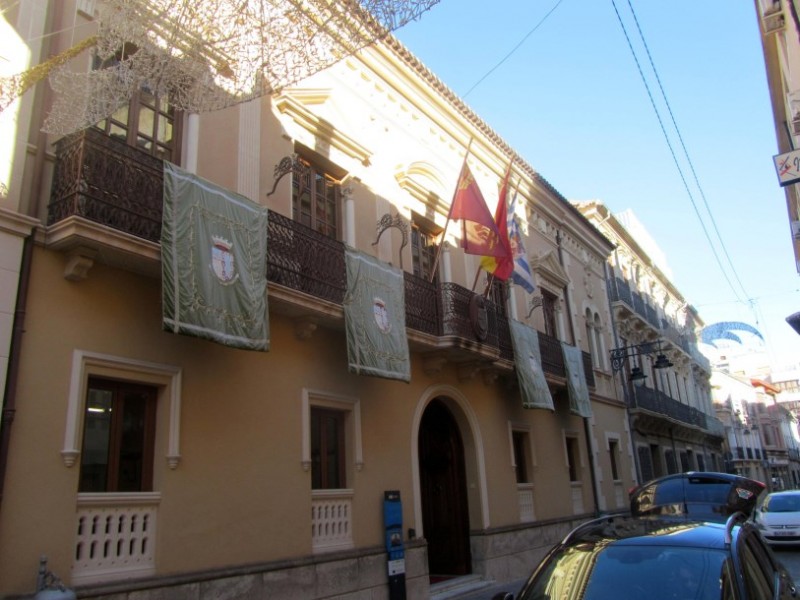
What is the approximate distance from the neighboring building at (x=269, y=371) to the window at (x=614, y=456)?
12.0ft

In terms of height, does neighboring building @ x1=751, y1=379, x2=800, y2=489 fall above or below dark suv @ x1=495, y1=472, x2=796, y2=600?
above

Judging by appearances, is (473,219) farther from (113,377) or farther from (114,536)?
(114,536)

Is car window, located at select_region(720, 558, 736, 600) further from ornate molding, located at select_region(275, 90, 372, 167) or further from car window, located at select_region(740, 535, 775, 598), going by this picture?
ornate molding, located at select_region(275, 90, 372, 167)

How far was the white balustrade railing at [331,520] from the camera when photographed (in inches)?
352

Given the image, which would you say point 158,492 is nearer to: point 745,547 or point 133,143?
point 133,143

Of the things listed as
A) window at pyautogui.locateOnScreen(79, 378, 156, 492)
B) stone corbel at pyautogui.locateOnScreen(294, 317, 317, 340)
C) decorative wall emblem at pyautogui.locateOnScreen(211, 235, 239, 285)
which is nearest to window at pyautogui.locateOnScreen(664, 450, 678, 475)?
→ stone corbel at pyautogui.locateOnScreen(294, 317, 317, 340)

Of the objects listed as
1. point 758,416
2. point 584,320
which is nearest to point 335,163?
point 584,320

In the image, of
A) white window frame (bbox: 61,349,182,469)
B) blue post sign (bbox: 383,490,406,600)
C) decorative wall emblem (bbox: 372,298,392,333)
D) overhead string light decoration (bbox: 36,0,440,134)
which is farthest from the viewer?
decorative wall emblem (bbox: 372,298,392,333)

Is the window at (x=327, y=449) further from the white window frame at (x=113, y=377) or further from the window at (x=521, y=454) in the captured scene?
the window at (x=521, y=454)

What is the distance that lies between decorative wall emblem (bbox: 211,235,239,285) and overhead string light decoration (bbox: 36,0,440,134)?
1.67 meters

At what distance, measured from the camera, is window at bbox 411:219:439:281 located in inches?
513

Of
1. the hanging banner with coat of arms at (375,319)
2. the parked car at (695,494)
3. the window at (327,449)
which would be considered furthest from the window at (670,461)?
the window at (327,449)

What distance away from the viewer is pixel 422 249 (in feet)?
43.9

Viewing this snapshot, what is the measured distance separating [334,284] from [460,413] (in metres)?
4.76
